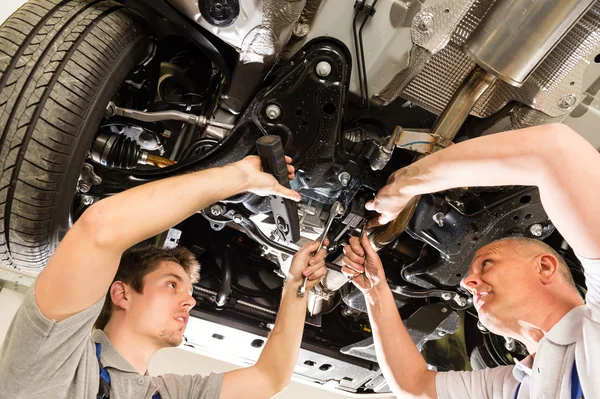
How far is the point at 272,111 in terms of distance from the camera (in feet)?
4.95

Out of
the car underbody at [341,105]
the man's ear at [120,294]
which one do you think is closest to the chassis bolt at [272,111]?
the car underbody at [341,105]

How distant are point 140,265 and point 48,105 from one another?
1.92ft

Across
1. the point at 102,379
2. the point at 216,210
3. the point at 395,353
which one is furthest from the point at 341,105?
the point at 102,379

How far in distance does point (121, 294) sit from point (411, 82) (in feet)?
3.55

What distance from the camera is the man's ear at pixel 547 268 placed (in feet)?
4.81

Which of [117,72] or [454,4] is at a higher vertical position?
[454,4]

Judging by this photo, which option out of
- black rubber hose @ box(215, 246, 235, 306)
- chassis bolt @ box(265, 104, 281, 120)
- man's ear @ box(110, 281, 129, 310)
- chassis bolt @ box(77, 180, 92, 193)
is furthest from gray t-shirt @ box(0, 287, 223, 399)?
black rubber hose @ box(215, 246, 235, 306)

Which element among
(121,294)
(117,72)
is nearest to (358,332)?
(121,294)

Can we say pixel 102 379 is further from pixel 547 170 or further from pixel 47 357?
pixel 547 170

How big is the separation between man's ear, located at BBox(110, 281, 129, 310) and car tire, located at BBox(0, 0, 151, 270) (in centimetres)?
25

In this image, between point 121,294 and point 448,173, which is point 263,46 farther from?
point 121,294

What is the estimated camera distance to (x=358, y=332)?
240cm

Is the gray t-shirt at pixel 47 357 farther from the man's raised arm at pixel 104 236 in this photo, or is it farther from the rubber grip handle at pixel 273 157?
the rubber grip handle at pixel 273 157

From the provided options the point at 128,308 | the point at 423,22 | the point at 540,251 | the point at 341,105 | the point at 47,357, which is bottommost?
the point at 47,357
